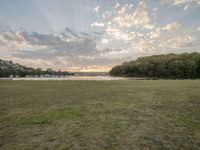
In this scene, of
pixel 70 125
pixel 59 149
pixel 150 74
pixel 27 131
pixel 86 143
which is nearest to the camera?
pixel 59 149

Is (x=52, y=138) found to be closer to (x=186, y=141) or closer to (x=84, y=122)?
(x=84, y=122)

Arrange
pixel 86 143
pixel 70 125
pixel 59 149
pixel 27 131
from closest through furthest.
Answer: pixel 59 149
pixel 86 143
pixel 27 131
pixel 70 125

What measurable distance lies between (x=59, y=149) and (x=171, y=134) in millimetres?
3087

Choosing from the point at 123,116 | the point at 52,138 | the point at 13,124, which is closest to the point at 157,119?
the point at 123,116

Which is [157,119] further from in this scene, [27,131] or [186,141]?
[27,131]

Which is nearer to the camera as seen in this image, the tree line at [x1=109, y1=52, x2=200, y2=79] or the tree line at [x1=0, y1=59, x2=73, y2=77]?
the tree line at [x1=109, y1=52, x2=200, y2=79]

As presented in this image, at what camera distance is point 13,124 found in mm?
5477

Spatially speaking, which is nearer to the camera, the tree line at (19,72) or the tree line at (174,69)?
the tree line at (174,69)

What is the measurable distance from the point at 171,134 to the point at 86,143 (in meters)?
2.44

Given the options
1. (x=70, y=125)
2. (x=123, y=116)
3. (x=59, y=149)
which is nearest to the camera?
(x=59, y=149)

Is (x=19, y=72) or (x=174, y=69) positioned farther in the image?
(x=19, y=72)

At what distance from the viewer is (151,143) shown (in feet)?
12.8

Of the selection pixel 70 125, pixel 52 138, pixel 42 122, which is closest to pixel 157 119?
pixel 70 125

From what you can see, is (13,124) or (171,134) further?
(13,124)
